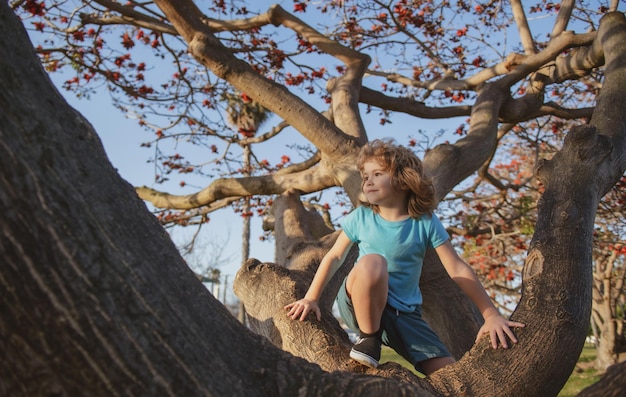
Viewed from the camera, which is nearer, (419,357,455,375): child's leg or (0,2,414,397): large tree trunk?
(0,2,414,397): large tree trunk

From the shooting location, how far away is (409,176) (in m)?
2.59

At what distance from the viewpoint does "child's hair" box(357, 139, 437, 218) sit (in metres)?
2.59

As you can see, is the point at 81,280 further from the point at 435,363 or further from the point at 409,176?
the point at 435,363

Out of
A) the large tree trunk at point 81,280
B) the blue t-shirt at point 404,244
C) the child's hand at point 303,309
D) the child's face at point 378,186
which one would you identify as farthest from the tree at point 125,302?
the child's face at point 378,186

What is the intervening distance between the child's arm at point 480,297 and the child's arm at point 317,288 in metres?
0.46

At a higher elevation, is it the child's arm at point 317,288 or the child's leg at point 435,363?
the child's arm at point 317,288

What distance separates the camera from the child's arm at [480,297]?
2.11m

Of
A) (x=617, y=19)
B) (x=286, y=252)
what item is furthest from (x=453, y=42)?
(x=286, y=252)

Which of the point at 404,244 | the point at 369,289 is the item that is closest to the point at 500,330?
the point at 369,289

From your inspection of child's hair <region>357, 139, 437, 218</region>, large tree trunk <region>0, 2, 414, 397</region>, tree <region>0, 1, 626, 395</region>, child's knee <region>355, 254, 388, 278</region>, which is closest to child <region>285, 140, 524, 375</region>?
child's hair <region>357, 139, 437, 218</region>

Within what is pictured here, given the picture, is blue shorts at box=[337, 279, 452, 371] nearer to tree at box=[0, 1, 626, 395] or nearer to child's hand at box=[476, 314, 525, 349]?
tree at box=[0, 1, 626, 395]

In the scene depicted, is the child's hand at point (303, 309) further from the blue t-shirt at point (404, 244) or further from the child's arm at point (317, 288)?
the blue t-shirt at point (404, 244)

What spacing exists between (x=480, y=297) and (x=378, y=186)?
2.17 feet

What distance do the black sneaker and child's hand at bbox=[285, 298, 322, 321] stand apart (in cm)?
27
